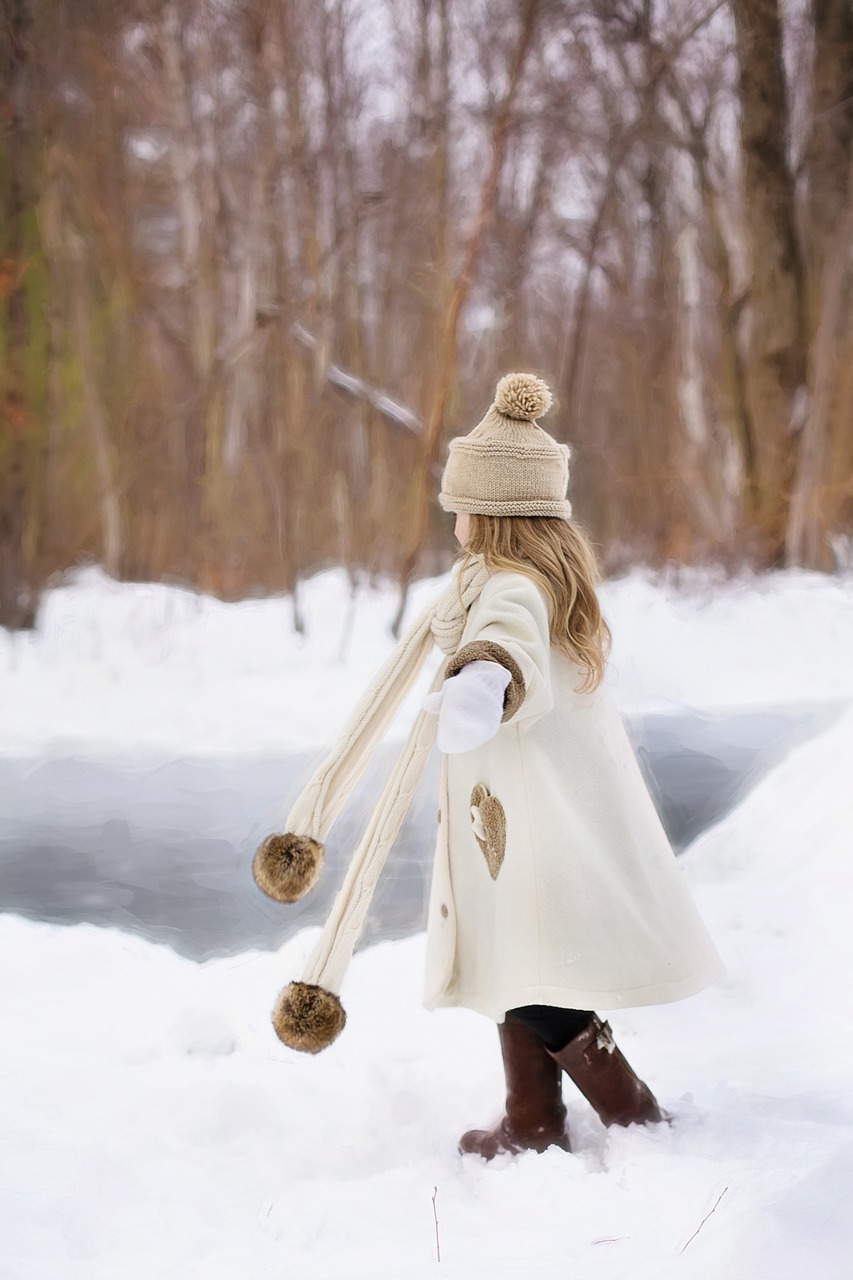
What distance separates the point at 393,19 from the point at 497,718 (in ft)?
19.5

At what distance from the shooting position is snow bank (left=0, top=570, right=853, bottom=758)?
15.7ft

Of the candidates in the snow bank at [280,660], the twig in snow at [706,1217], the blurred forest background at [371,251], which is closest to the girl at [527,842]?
the twig in snow at [706,1217]

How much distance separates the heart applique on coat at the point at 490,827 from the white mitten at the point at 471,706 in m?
0.27

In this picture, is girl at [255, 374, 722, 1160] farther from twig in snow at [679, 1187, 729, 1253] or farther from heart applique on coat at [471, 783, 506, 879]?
twig in snow at [679, 1187, 729, 1253]

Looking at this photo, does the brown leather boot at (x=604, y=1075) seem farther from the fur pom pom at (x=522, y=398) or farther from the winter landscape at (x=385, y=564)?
the fur pom pom at (x=522, y=398)

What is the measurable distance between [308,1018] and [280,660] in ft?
13.5

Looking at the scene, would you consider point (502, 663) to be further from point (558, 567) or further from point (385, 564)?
point (385, 564)

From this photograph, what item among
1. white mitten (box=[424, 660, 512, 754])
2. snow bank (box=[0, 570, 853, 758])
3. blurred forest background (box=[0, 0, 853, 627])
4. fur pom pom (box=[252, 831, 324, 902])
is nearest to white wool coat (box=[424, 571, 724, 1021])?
white mitten (box=[424, 660, 512, 754])

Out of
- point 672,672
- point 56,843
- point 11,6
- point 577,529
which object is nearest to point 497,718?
point 577,529

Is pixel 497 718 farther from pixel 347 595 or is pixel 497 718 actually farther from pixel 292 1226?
pixel 347 595

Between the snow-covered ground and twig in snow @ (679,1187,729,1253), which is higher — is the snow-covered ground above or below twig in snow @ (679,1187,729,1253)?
below

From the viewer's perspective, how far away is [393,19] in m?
6.18

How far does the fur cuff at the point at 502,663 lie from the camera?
155 centimetres

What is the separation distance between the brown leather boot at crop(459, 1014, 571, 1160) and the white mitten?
1.92ft
